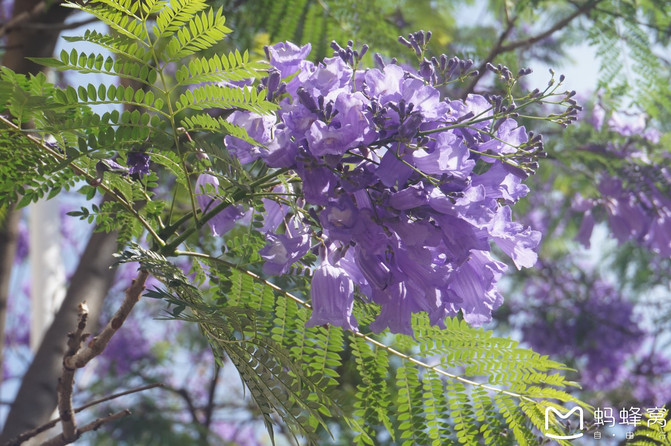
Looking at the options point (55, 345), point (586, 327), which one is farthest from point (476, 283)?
point (586, 327)

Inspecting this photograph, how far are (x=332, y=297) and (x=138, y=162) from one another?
359mm

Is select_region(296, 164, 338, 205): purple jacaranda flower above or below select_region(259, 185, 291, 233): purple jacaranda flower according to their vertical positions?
above

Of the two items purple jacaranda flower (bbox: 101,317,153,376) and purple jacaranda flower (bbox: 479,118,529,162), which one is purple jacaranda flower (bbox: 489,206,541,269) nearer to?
purple jacaranda flower (bbox: 479,118,529,162)

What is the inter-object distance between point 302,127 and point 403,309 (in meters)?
0.30

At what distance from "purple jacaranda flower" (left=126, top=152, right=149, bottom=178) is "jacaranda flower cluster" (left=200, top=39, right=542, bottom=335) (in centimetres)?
14

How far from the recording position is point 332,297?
980 mm

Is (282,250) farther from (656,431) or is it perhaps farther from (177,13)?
(656,431)

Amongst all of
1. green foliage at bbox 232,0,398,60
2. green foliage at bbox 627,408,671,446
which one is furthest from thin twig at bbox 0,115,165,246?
green foliage at bbox 232,0,398,60

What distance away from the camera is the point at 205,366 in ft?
17.4

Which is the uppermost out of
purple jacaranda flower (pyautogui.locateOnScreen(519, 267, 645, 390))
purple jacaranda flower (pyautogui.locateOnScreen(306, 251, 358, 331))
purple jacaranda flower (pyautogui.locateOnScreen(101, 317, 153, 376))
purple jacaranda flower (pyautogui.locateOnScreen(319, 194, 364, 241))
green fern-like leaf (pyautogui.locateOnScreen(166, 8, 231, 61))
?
green fern-like leaf (pyautogui.locateOnScreen(166, 8, 231, 61))

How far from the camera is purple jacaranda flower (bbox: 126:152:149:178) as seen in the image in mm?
1017

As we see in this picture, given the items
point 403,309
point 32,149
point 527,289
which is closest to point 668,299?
point 527,289

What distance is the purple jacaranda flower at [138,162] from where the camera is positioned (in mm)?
1017

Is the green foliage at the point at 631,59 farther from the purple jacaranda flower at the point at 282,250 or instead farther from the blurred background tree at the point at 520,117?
the purple jacaranda flower at the point at 282,250
